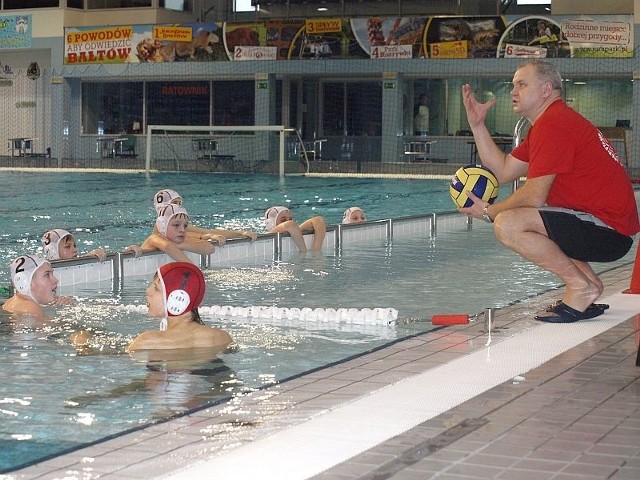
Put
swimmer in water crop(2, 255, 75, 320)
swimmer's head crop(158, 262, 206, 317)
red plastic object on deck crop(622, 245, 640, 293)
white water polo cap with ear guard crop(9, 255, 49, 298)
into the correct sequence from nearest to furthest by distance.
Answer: swimmer's head crop(158, 262, 206, 317) → swimmer in water crop(2, 255, 75, 320) → white water polo cap with ear guard crop(9, 255, 49, 298) → red plastic object on deck crop(622, 245, 640, 293)

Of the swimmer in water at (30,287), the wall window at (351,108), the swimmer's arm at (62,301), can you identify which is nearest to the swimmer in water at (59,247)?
the swimmer's arm at (62,301)

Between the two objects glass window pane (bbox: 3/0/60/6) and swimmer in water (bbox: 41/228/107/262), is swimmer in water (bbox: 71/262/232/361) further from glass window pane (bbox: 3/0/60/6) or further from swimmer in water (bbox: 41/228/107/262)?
glass window pane (bbox: 3/0/60/6)

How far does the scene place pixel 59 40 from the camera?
31.8m

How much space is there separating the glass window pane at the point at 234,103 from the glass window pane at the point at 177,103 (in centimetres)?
32

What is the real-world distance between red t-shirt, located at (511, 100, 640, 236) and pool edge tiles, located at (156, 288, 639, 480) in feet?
2.18

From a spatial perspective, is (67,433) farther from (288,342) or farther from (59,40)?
(59,40)

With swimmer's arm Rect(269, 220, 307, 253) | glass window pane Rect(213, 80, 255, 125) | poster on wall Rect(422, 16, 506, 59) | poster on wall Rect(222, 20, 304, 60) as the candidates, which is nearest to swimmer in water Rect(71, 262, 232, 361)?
swimmer's arm Rect(269, 220, 307, 253)

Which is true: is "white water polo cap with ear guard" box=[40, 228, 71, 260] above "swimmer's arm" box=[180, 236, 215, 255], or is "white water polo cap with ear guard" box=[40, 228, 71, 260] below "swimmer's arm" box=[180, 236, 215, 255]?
above

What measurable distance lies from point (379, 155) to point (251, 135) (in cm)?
349

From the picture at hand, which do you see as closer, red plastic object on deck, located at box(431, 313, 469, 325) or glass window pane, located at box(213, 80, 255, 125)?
red plastic object on deck, located at box(431, 313, 469, 325)

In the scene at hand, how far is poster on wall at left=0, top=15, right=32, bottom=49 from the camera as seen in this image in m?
32.4

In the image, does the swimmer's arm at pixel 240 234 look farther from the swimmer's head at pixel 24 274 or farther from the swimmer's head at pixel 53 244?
the swimmer's head at pixel 24 274

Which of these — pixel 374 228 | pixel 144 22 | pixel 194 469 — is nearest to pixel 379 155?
pixel 144 22

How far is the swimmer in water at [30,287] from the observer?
22.0ft
